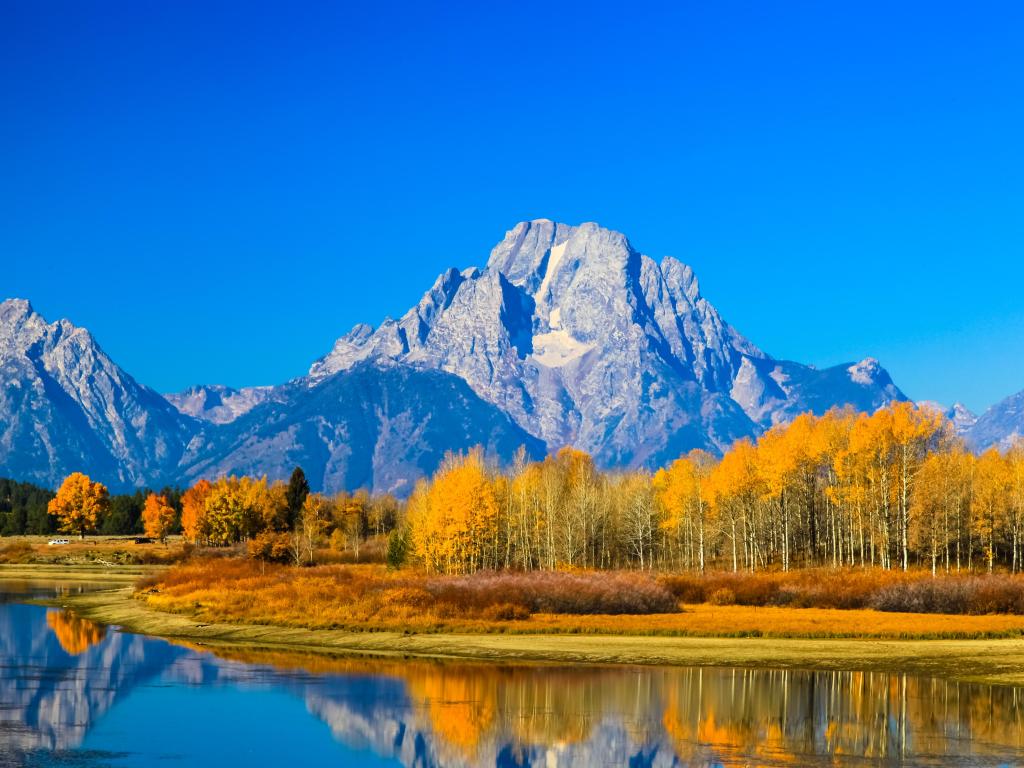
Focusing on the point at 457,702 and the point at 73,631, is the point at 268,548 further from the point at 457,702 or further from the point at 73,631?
the point at 457,702

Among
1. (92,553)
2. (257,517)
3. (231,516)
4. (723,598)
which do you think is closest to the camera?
(723,598)

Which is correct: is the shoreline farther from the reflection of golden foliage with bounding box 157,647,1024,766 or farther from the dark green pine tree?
the dark green pine tree

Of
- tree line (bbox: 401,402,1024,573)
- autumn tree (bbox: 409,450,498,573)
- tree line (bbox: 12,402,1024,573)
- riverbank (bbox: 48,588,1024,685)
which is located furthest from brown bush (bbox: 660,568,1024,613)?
autumn tree (bbox: 409,450,498,573)

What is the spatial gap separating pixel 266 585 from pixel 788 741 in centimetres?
5072

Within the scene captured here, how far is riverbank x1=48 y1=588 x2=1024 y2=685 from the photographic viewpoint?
48094 millimetres

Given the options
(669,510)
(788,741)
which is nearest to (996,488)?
(669,510)

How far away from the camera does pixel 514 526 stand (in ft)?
442

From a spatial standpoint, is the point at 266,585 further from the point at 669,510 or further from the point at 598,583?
the point at 669,510

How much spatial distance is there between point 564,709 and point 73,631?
36576 millimetres

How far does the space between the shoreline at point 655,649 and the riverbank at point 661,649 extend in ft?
0.14

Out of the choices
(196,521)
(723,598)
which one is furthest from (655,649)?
(196,521)

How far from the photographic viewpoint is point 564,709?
1465 inches

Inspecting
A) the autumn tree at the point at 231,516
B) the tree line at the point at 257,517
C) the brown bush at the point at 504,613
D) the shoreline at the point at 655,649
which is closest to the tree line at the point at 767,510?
the tree line at the point at 257,517

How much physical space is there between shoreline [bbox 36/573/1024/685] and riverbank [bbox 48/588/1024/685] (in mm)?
42
